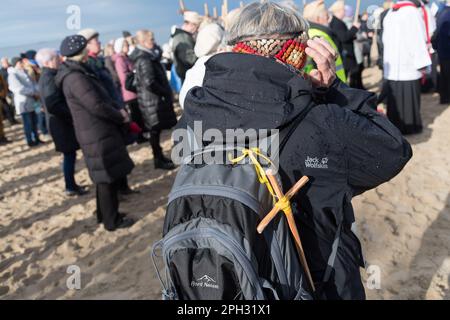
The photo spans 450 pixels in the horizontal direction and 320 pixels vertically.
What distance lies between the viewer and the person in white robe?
200 inches

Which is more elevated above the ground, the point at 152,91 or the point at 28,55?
the point at 28,55

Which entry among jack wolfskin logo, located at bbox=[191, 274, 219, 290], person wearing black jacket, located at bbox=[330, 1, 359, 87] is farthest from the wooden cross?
person wearing black jacket, located at bbox=[330, 1, 359, 87]

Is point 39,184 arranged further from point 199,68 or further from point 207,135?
point 207,135

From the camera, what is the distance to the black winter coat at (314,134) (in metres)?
1.19

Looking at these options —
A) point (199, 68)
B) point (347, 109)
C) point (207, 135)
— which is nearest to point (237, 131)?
point (207, 135)

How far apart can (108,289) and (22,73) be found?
6.53 m

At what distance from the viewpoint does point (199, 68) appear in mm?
2561

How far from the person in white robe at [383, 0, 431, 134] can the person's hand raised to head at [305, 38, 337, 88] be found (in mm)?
4406

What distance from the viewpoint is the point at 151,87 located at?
5070 millimetres

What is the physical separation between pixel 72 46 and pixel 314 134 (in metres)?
3.11

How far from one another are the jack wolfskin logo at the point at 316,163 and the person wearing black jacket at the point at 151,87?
409 cm

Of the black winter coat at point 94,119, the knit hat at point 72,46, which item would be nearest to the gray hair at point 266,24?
the black winter coat at point 94,119

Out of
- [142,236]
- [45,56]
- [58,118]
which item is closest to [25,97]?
[45,56]

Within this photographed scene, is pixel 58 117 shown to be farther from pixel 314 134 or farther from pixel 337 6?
Answer: pixel 337 6
